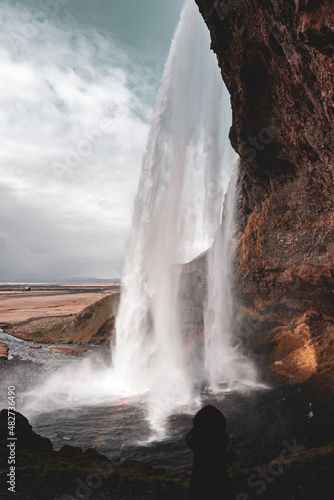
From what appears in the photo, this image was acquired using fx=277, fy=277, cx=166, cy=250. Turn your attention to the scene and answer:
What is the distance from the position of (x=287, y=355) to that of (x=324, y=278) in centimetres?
651

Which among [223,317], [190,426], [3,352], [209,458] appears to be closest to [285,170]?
[223,317]

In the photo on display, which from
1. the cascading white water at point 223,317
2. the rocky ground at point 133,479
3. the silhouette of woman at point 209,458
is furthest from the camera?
the cascading white water at point 223,317

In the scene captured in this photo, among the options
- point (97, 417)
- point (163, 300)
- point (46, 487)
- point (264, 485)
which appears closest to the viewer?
point (46, 487)

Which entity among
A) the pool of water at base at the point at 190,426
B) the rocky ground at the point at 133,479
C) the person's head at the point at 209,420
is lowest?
the pool of water at base at the point at 190,426

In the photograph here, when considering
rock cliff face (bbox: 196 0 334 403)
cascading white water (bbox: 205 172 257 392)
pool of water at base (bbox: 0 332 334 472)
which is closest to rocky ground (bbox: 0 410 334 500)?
pool of water at base (bbox: 0 332 334 472)

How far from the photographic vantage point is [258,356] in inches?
826

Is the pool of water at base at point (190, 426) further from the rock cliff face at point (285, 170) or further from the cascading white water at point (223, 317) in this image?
the cascading white water at point (223, 317)

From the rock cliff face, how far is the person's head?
898 cm

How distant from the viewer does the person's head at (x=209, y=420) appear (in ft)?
12.8

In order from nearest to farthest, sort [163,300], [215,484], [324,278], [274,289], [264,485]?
1. [215,484]
2. [264,485]
3. [324,278]
4. [274,289]
5. [163,300]

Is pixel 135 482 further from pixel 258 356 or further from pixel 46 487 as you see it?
pixel 258 356

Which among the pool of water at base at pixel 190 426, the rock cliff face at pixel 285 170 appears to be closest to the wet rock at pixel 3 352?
the pool of water at base at pixel 190 426

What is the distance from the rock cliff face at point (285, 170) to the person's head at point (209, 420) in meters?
8.98

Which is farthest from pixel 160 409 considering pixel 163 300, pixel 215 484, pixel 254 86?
pixel 254 86
